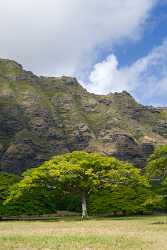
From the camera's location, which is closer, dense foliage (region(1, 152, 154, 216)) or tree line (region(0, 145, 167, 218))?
tree line (region(0, 145, 167, 218))

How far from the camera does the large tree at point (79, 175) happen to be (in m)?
57.7

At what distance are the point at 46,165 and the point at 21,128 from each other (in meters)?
138

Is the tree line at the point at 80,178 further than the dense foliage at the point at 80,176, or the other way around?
the dense foliage at the point at 80,176

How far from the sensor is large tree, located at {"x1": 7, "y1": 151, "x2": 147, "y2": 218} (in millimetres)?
57656

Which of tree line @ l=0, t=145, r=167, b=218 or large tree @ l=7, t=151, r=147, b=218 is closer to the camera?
tree line @ l=0, t=145, r=167, b=218

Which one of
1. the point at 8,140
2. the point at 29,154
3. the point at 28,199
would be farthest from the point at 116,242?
the point at 8,140

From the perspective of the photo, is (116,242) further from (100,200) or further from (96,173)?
(100,200)

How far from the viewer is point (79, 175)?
57.8m

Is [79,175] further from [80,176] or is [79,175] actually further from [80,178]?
[80,178]

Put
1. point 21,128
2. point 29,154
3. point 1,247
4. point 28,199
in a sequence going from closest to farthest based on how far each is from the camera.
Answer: point 1,247
point 28,199
point 29,154
point 21,128

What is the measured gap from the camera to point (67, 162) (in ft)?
197

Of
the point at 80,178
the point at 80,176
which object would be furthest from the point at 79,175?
the point at 80,178

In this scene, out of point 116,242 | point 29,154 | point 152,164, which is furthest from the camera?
point 29,154

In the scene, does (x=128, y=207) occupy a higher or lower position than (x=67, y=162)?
lower
